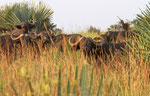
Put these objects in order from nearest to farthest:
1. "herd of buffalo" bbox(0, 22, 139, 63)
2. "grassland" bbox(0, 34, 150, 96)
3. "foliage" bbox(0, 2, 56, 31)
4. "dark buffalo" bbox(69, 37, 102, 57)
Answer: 1. "grassland" bbox(0, 34, 150, 96)
2. "herd of buffalo" bbox(0, 22, 139, 63)
3. "dark buffalo" bbox(69, 37, 102, 57)
4. "foliage" bbox(0, 2, 56, 31)

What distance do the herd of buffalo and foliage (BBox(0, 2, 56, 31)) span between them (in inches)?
257

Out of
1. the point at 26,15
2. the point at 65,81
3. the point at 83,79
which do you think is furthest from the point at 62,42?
the point at 26,15

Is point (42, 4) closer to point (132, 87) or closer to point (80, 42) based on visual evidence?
point (80, 42)

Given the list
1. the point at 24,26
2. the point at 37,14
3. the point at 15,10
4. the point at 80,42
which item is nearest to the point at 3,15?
the point at 15,10

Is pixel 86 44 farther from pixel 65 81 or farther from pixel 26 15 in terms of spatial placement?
pixel 26 15

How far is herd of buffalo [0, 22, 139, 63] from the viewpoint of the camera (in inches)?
461

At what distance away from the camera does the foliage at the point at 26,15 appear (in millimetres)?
22562

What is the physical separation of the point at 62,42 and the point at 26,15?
1213 cm

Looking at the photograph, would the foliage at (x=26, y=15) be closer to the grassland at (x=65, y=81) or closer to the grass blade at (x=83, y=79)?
the grassland at (x=65, y=81)

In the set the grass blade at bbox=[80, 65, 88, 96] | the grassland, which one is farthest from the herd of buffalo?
the grass blade at bbox=[80, 65, 88, 96]

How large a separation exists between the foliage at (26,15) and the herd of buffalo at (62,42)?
6.54 metres

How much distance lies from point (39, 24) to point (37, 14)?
3.84 feet

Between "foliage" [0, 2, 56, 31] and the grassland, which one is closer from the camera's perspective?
the grassland

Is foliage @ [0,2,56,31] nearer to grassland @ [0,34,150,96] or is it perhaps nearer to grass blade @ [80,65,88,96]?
grassland @ [0,34,150,96]
